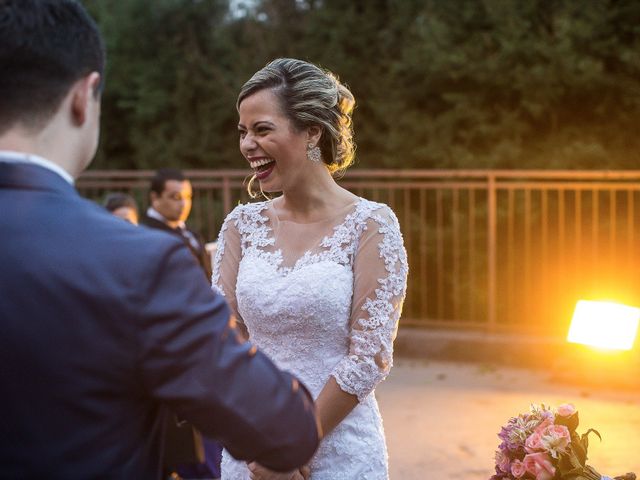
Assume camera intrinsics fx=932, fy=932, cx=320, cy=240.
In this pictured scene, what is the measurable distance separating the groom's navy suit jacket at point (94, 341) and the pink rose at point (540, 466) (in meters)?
1.52

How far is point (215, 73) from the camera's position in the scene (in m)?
14.1

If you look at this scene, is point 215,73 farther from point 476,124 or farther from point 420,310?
point 420,310

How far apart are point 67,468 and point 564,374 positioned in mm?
7650

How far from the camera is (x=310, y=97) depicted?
2895 millimetres

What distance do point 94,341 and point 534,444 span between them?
175 cm

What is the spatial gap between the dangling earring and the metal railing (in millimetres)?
6442

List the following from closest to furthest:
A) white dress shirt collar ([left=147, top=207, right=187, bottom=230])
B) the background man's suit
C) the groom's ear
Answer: the groom's ear, the background man's suit, white dress shirt collar ([left=147, top=207, right=187, bottom=230])

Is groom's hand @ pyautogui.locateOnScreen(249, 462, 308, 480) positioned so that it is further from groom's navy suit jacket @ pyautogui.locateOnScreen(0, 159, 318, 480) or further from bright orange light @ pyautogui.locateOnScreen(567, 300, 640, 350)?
bright orange light @ pyautogui.locateOnScreen(567, 300, 640, 350)

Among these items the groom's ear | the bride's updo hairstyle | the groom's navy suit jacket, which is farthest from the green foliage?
the groom's navy suit jacket

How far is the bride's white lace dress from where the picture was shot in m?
2.70

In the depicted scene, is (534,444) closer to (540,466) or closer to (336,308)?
(540,466)

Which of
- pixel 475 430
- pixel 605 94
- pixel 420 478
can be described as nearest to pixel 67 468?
pixel 420 478

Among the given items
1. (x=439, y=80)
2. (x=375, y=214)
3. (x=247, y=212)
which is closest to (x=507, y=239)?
(x=439, y=80)

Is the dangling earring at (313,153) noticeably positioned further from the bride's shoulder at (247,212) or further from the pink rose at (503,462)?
the pink rose at (503,462)
